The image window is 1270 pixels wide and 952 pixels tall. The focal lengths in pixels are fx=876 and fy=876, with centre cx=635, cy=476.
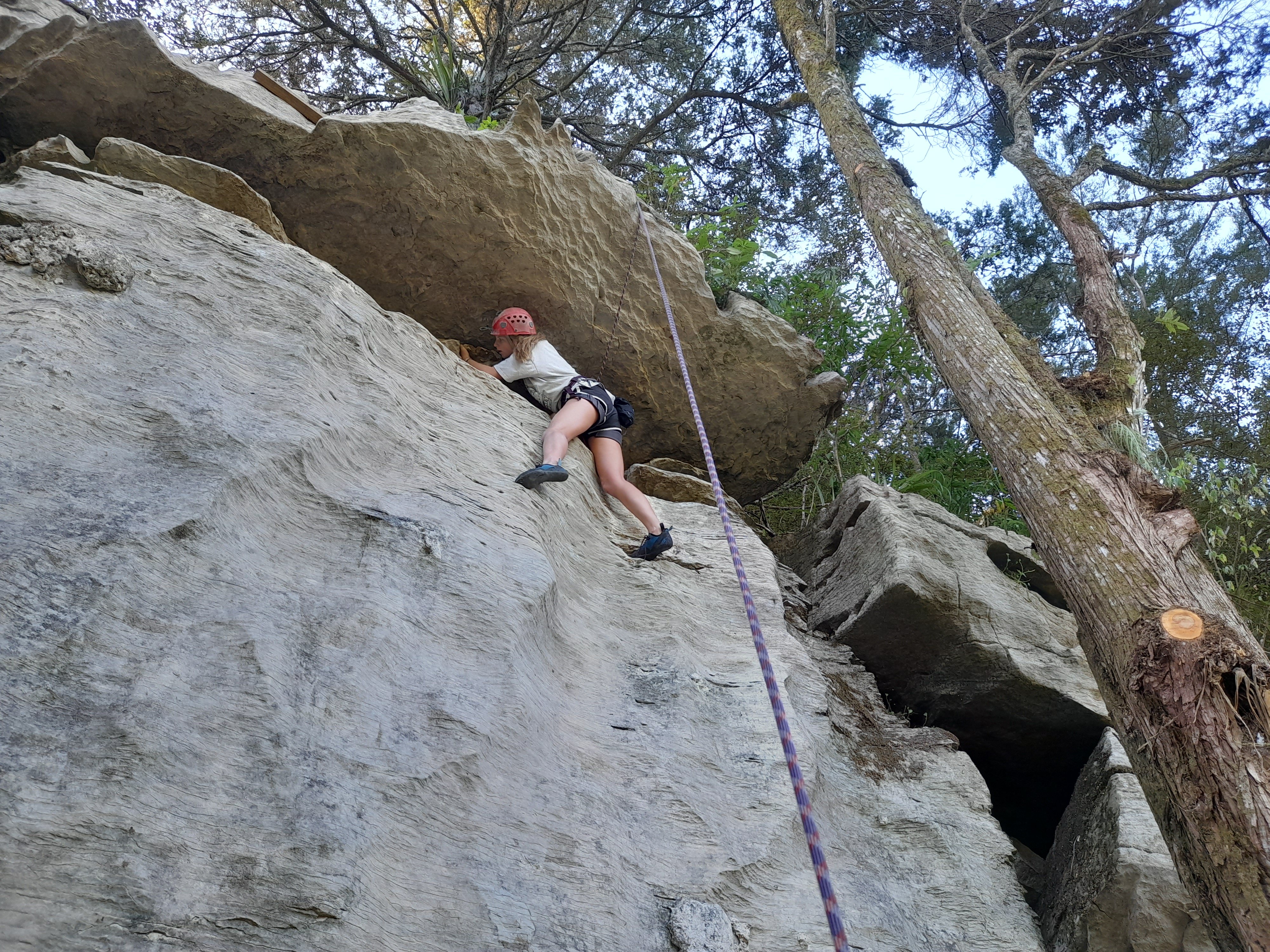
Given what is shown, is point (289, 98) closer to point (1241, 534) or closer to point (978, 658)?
point (978, 658)

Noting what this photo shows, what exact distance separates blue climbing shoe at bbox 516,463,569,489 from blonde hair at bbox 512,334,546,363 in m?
1.15

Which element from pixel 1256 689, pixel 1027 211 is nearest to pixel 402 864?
pixel 1256 689

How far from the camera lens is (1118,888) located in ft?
11.2

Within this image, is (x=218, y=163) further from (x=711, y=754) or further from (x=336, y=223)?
(x=711, y=754)

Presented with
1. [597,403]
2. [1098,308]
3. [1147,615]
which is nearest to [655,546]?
[597,403]

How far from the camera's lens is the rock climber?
4.81 metres

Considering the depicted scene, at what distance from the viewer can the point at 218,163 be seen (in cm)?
509

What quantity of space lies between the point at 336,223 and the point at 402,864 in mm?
4049

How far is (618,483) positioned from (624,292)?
1.65 meters

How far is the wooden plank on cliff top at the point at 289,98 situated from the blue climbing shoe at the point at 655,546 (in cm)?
322

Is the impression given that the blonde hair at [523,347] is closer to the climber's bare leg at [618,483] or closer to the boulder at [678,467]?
the climber's bare leg at [618,483]

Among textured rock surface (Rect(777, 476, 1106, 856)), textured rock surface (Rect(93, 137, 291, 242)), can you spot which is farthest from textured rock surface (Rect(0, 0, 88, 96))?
textured rock surface (Rect(777, 476, 1106, 856))

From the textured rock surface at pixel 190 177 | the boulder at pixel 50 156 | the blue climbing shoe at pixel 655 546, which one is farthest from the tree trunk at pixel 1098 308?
the boulder at pixel 50 156

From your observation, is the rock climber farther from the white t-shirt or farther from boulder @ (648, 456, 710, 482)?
boulder @ (648, 456, 710, 482)
